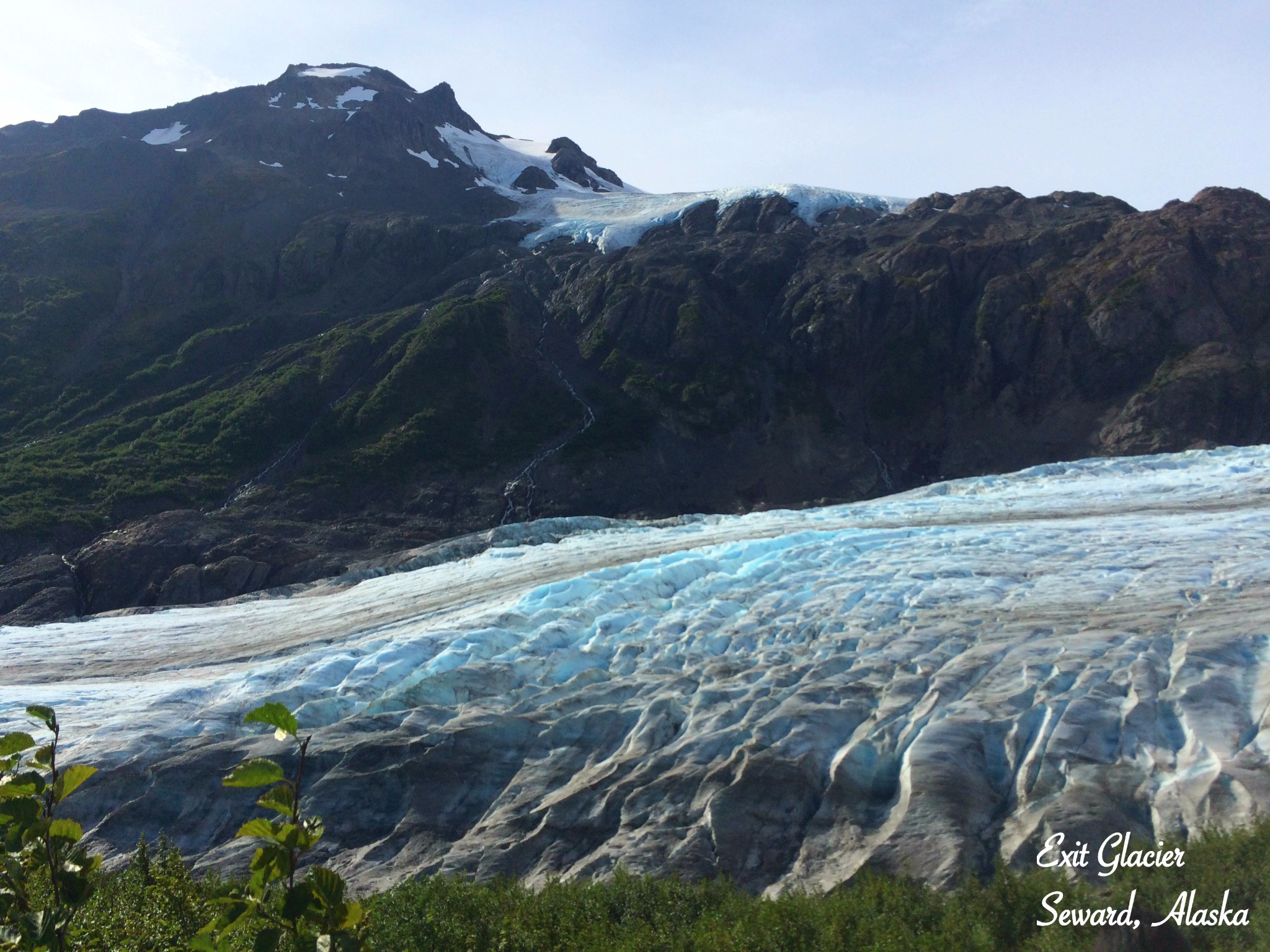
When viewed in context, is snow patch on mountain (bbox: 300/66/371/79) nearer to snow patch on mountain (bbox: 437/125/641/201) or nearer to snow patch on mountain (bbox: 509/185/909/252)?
snow patch on mountain (bbox: 437/125/641/201)

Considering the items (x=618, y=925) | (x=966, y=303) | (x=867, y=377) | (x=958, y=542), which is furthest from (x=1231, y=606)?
(x=966, y=303)

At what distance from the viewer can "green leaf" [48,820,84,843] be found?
4.41 m

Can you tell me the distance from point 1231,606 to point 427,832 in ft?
40.8

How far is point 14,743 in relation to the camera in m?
4.12

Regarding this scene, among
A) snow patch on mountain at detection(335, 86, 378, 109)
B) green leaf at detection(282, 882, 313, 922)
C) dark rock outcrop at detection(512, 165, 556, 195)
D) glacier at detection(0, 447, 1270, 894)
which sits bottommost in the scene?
glacier at detection(0, 447, 1270, 894)

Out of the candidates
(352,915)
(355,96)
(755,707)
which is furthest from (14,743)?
(355,96)

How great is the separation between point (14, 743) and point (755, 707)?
10.6 meters

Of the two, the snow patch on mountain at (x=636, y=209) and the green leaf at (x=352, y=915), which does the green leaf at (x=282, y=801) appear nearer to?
the green leaf at (x=352, y=915)

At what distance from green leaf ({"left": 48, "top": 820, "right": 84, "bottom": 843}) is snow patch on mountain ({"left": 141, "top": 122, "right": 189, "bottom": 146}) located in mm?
107333

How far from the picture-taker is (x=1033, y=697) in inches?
497

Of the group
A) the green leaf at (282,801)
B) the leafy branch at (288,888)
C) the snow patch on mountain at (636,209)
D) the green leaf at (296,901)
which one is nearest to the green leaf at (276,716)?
the leafy branch at (288,888)

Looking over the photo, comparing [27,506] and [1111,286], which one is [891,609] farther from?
[1111,286]

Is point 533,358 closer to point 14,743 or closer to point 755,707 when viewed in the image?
point 755,707

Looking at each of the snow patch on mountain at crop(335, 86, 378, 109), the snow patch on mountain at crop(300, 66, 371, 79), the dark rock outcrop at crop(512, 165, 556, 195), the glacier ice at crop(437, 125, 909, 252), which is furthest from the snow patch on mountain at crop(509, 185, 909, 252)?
the snow patch on mountain at crop(300, 66, 371, 79)
